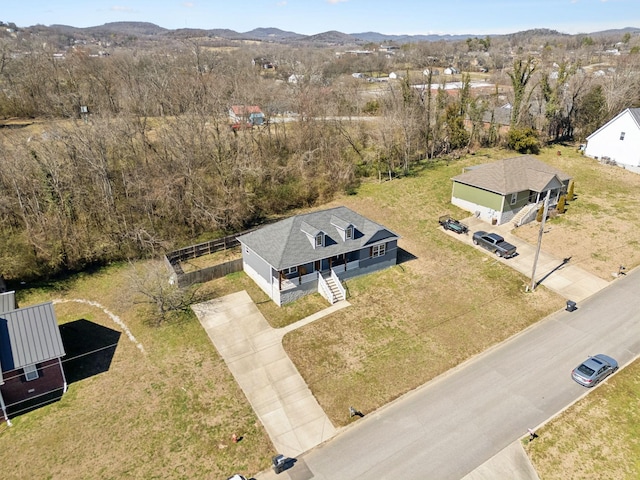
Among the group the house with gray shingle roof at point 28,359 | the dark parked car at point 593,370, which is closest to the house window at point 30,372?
the house with gray shingle roof at point 28,359

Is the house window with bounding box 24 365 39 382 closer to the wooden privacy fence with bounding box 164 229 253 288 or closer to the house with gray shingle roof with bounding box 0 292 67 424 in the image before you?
the house with gray shingle roof with bounding box 0 292 67 424

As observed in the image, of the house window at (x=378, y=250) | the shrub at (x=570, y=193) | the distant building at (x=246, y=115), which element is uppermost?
the distant building at (x=246, y=115)

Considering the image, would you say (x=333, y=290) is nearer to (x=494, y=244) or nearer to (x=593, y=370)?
(x=494, y=244)

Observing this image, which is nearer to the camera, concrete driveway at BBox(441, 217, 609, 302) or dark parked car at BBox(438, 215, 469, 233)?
concrete driveway at BBox(441, 217, 609, 302)

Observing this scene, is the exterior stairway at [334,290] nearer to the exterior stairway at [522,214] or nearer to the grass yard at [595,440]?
the grass yard at [595,440]

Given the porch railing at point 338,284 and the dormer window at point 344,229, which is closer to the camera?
the porch railing at point 338,284

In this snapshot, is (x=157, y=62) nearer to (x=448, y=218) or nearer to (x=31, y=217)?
(x=31, y=217)

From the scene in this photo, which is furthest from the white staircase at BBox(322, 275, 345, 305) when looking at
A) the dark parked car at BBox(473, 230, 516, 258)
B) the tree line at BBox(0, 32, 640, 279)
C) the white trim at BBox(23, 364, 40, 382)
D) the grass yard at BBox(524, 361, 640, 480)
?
the white trim at BBox(23, 364, 40, 382)
